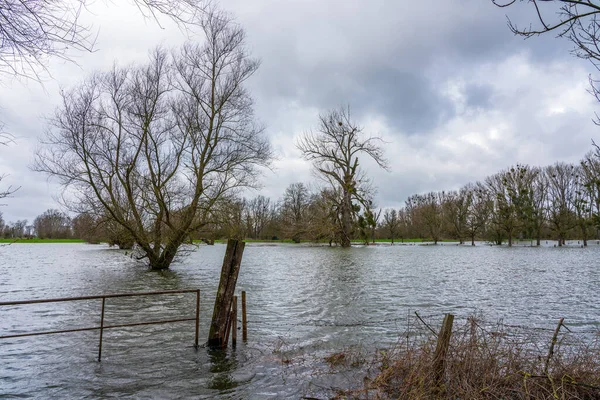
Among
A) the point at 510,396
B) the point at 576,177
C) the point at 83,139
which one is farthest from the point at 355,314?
the point at 576,177

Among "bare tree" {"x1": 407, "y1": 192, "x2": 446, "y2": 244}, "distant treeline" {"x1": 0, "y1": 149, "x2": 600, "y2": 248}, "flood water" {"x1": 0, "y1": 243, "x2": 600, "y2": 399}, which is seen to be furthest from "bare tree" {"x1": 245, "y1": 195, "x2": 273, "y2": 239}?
"flood water" {"x1": 0, "y1": 243, "x2": 600, "y2": 399}

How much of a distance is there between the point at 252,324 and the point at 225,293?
315 cm

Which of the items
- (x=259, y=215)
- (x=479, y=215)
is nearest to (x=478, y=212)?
(x=479, y=215)

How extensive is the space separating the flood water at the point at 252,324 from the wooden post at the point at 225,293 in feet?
1.32

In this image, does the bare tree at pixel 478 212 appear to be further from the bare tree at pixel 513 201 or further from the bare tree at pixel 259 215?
the bare tree at pixel 259 215

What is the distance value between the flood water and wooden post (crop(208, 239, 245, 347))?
0.40 m

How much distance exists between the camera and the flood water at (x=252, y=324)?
6441mm

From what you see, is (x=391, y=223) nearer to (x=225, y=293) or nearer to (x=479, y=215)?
(x=479, y=215)

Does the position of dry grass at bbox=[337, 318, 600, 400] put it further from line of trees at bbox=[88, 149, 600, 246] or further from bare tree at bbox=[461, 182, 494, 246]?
bare tree at bbox=[461, 182, 494, 246]

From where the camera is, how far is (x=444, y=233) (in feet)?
293

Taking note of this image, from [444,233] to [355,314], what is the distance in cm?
8367

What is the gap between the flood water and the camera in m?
6.44

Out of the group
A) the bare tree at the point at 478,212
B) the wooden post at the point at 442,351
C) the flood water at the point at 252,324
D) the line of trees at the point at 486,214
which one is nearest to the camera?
the wooden post at the point at 442,351

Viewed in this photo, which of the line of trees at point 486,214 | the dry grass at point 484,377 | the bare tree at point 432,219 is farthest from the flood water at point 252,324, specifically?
the bare tree at point 432,219
